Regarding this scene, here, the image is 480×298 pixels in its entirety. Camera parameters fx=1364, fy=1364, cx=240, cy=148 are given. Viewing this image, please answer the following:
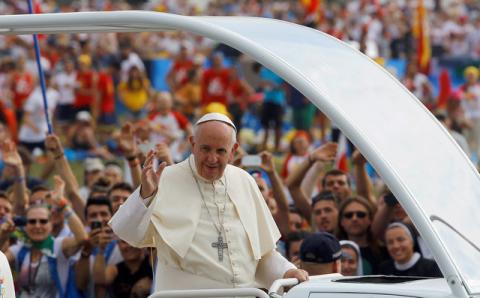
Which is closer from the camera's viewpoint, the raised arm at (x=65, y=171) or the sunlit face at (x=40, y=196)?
the raised arm at (x=65, y=171)

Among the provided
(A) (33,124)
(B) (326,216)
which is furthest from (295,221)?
(A) (33,124)

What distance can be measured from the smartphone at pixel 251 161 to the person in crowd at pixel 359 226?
749 millimetres

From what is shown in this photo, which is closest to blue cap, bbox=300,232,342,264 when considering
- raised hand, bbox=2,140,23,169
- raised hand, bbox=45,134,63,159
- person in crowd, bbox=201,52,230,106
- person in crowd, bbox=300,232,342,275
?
person in crowd, bbox=300,232,342,275

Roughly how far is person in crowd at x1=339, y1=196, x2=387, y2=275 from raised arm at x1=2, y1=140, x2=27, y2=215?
259cm

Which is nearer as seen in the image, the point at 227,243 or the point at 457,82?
the point at 227,243

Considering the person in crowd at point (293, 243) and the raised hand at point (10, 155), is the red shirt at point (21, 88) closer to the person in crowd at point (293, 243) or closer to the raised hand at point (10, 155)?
the raised hand at point (10, 155)

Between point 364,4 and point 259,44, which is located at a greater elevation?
point 364,4

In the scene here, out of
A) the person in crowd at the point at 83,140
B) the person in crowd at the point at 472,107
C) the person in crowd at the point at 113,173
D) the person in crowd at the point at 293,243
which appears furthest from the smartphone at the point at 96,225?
the person in crowd at the point at 472,107

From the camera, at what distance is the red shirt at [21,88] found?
24359 millimetres

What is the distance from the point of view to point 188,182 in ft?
23.8

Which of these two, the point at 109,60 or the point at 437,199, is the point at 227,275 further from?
the point at 109,60

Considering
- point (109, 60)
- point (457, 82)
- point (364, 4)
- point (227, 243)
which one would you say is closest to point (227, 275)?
point (227, 243)

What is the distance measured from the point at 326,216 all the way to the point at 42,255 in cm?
224

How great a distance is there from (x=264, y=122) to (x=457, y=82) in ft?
25.1
